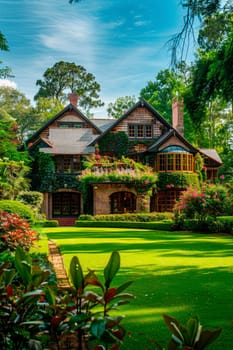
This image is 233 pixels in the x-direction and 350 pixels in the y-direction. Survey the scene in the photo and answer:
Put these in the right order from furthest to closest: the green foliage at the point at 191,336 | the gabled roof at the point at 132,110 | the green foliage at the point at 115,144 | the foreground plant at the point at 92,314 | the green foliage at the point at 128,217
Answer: the green foliage at the point at 115,144
the gabled roof at the point at 132,110
the green foliage at the point at 128,217
the foreground plant at the point at 92,314
the green foliage at the point at 191,336

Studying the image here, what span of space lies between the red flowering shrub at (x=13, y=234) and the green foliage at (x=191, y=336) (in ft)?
23.6

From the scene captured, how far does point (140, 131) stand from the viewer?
127ft

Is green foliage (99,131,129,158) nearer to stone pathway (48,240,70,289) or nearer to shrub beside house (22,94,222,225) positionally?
shrub beside house (22,94,222,225)

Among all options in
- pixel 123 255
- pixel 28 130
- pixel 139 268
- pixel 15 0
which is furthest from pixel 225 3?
pixel 28 130

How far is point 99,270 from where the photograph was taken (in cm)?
927

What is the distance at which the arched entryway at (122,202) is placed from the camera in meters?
34.4

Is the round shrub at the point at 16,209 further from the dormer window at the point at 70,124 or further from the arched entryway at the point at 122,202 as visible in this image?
the dormer window at the point at 70,124

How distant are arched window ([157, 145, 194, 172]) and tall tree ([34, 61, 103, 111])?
27502 millimetres

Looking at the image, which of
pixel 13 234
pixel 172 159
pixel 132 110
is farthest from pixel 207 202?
pixel 13 234

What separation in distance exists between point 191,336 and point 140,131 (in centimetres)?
3685

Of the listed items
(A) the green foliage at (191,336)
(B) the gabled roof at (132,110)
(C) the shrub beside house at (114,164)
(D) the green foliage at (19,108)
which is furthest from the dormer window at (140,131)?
(A) the green foliage at (191,336)

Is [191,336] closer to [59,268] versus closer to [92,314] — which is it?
[92,314]

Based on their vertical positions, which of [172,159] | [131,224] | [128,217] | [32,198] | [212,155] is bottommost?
[131,224]

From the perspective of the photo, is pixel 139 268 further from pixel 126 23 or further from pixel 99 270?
pixel 126 23
